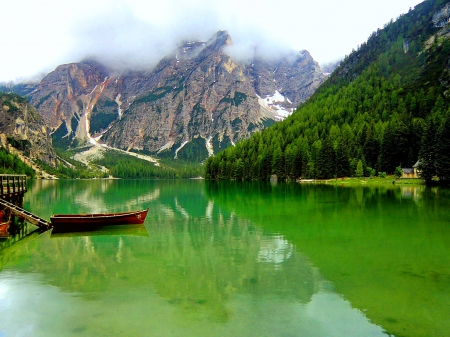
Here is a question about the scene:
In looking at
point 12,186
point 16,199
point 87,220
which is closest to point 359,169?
point 87,220

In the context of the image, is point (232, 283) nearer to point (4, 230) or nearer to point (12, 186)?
point (4, 230)

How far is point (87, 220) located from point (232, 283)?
22.7 m

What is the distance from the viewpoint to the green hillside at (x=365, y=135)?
11700 centimetres

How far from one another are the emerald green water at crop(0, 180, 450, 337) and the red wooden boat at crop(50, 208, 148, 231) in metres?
2.44

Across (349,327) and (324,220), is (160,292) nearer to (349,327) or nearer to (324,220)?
(349,327)

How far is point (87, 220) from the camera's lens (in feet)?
114

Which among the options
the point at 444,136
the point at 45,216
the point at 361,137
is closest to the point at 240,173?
the point at 361,137

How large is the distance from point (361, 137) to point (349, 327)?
456ft

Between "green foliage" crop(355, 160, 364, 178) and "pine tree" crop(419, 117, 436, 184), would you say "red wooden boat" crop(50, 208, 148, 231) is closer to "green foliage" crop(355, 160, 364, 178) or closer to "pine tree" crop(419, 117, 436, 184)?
"pine tree" crop(419, 117, 436, 184)

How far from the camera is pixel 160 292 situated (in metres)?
16.1

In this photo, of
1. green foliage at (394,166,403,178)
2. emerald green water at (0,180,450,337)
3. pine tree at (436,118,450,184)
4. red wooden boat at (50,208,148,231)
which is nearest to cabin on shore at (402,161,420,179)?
green foliage at (394,166,403,178)

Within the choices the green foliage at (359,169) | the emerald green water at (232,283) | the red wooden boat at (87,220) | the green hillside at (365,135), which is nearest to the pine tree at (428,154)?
the green hillside at (365,135)

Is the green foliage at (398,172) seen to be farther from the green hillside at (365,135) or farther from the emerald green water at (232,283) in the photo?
the emerald green water at (232,283)

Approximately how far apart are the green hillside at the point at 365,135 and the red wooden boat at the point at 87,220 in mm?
83284
